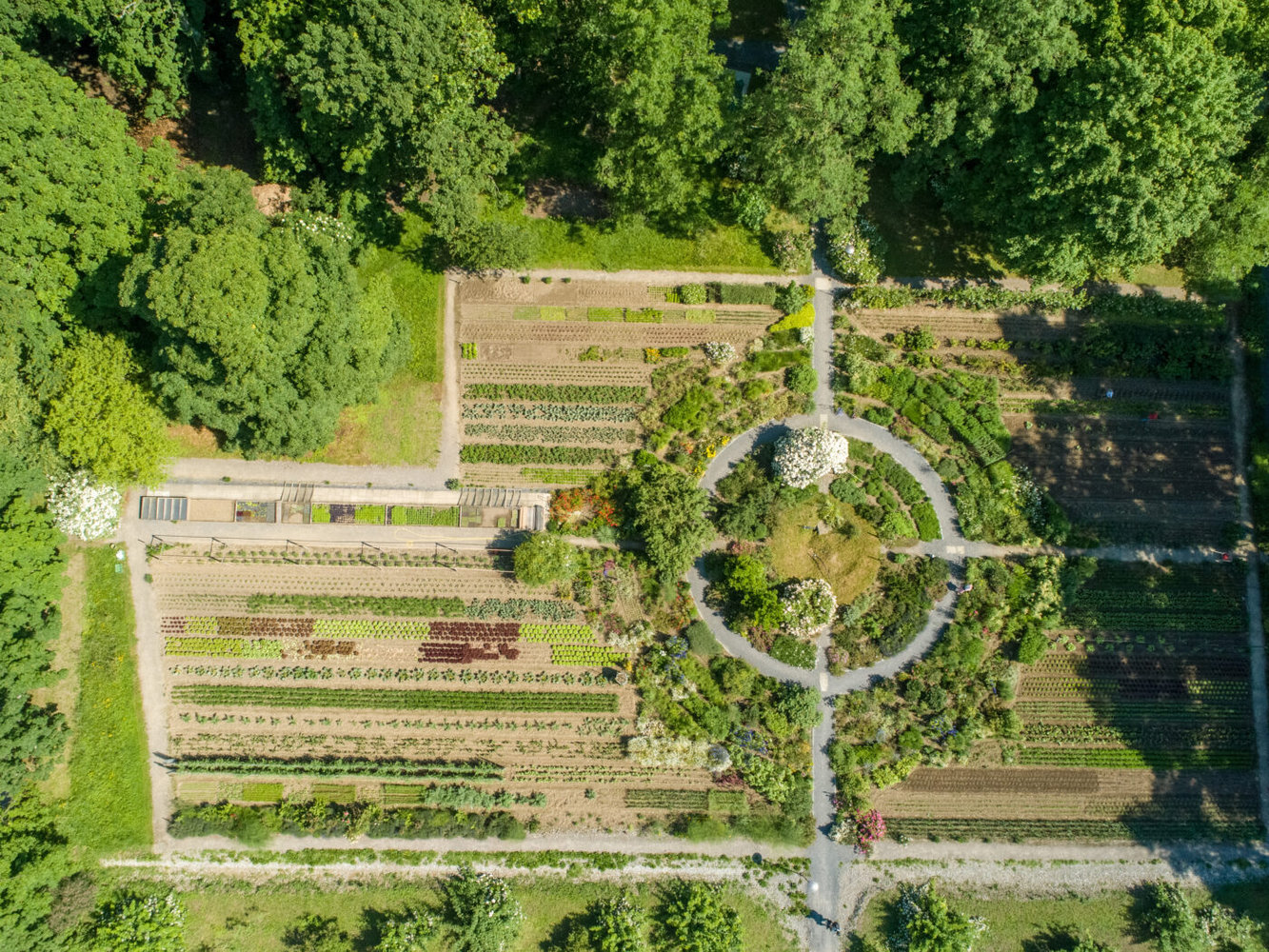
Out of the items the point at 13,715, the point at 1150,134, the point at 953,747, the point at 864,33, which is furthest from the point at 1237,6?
the point at 13,715

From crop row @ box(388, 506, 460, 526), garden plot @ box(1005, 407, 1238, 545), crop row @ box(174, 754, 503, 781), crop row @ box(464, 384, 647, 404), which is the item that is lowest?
crop row @ box(174, 754, 503, 781)

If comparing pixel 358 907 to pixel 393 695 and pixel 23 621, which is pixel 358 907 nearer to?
pixel 393 695

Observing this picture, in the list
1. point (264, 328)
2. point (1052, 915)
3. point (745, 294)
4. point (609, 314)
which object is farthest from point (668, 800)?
point (264, 328)

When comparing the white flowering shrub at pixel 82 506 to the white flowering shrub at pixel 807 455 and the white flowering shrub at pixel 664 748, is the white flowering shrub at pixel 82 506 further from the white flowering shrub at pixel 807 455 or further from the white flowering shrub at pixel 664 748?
the white flowering shrub at pixel 807 455

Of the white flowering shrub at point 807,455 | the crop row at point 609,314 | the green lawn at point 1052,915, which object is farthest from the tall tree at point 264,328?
the green lawn at point 1052,915

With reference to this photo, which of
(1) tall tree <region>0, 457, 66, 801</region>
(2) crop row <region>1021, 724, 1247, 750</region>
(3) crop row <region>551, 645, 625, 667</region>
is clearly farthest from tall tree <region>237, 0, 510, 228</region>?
(2) crop row <region>1021, 724, 1247, 750</region>

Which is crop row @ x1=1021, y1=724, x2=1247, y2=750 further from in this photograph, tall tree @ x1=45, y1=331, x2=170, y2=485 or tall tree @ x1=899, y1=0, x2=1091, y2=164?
tall tree @ x1=45, y1=331, x2=170, y2=485
